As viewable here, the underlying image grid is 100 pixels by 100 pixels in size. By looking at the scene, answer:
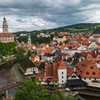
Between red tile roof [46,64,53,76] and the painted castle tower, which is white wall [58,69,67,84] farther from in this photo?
the painted castle tower

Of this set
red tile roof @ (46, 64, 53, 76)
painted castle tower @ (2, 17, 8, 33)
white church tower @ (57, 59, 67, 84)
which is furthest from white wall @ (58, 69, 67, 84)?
painted castle tower @ (2, 17, 8, 33)

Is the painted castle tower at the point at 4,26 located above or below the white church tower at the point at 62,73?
above

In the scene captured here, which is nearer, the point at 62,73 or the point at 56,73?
the point at 62,73

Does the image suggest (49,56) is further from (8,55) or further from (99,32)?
(99,32)

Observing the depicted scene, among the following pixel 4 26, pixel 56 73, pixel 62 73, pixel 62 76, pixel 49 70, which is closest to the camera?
pixel 62 73

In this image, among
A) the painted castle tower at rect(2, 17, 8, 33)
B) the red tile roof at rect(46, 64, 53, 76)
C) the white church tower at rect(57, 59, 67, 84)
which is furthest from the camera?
the painted castle tower at rect(2, 17, 8, 33)

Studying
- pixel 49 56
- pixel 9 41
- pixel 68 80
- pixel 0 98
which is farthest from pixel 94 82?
pixel 9 41

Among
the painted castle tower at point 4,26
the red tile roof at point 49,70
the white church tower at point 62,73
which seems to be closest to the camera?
the white church tower at point 62,73

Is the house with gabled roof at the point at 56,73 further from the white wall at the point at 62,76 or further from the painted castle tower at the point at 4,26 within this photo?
the painted castle tower at the point at 4,26

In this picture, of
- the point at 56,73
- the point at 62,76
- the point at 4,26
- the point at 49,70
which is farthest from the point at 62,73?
the point at 4,26

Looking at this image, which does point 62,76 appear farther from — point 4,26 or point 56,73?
point 4,26

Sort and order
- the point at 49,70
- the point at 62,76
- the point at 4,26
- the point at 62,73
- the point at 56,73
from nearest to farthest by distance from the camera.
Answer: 1. the point at 62,73
2. the point at 62,76
3. the point at 56,73
4. the point at 49,70
5. the point at 4,26

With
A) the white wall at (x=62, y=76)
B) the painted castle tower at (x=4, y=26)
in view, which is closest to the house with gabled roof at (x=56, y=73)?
the white wall at (x=62, y=76)

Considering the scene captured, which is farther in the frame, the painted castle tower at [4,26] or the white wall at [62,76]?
the painted castle tower at [4,26]
